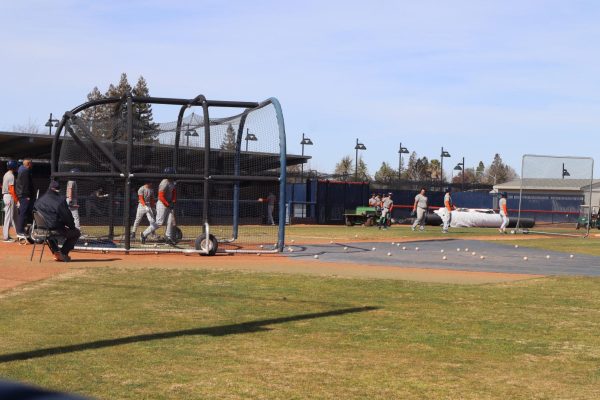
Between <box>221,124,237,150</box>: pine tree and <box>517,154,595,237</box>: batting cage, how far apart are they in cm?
1638

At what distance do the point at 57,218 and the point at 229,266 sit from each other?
334 cm

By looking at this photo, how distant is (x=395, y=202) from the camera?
4947cm

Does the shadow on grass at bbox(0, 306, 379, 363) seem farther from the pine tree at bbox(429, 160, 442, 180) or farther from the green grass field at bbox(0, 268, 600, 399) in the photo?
the pine tree at bbox(429, 160, 442, 180)

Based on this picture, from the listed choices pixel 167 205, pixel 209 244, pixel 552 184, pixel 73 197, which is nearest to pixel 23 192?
pixel 73 197

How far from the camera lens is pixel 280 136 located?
1862 cm

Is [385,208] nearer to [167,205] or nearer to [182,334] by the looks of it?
[167,205]

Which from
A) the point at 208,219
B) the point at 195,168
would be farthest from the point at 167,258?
the point at 195,168

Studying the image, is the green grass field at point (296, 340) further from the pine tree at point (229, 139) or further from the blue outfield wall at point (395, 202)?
the blue outfield wall at point (395, 202)

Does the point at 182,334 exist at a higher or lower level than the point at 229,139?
lower

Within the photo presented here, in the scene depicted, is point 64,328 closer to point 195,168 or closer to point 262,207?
point 195,168

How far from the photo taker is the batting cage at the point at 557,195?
109ft

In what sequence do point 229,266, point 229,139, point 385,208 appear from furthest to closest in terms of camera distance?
point 385,208 < point 229,139 < point 229,266

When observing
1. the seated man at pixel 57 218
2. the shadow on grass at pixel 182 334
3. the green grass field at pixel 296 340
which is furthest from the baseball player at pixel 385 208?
the shadow on grass at pixel 182 334

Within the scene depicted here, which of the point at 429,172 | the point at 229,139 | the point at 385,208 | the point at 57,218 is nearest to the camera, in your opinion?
the point at 57,218
